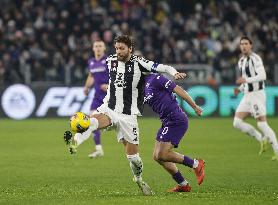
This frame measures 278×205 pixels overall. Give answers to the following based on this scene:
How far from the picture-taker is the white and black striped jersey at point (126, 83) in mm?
10047

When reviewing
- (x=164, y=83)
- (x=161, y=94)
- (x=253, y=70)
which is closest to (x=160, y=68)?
(x=164, y=83)

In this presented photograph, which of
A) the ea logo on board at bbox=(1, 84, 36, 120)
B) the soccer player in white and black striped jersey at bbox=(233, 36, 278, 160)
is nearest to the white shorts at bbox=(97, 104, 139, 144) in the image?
the soccer player in white and black striped jersey at bbox=(233, 36, 278, 160)

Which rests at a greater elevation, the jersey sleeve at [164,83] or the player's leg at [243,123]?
the jersey sleeve at [164,83]

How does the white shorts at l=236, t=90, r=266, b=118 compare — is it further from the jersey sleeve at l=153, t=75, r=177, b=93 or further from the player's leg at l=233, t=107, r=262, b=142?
the jersey sleeve at l=153, t=75, r=177, b=93

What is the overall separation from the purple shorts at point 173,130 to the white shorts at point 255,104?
5.07 metres

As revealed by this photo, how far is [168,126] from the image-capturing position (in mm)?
10703

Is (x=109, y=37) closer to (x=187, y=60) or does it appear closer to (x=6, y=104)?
(x=187, y=60)

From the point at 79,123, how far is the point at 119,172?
390 centimetres

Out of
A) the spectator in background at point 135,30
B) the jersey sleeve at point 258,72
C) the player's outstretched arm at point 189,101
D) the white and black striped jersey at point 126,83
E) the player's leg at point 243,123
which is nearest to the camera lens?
the white and black striped jersey at point 126,83

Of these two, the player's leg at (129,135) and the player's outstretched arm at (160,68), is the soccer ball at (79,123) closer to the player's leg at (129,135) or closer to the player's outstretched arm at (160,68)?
the player's leg at (129,135)

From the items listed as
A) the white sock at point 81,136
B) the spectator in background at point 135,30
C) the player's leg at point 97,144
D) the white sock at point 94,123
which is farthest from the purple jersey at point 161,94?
the spectator in background at point 135,30

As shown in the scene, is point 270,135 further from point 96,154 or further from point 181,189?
Answer: point 181,189

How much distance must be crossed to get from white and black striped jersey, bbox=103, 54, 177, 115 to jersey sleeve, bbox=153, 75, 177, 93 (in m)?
0.41

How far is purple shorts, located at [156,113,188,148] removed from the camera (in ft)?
34.9
